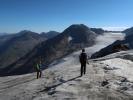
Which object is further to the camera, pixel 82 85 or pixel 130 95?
pixel 82 85

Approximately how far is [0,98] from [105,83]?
8.97 meters

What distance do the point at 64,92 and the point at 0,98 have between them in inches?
235

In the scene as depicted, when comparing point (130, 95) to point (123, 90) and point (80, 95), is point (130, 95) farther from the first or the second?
point (80, 95)

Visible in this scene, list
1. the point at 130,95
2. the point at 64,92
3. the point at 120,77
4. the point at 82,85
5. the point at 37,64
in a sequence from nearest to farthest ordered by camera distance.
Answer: the point at 130,95
the point at 64,92
the point at 82,85
the point at 120,77
the point at 37,64

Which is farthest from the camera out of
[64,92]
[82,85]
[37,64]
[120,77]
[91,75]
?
[37,64]

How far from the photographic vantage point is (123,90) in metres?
18.7

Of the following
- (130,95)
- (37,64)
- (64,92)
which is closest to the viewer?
(130,95)

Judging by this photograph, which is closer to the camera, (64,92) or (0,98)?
(64,92)

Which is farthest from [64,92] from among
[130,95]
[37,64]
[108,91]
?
[37,64]

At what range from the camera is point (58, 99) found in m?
17.8

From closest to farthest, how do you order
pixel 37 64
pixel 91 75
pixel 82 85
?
1. pixel 82 85
2. pixel 91 75
3. pixel 37 64

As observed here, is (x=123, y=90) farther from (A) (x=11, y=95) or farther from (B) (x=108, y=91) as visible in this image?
(A) (x=11, y=95)

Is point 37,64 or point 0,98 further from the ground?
point 37,64

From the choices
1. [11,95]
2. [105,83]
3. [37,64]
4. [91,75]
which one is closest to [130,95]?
[105,83]
